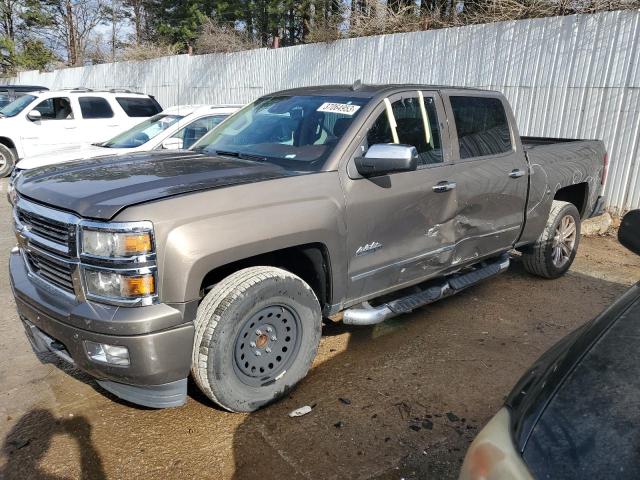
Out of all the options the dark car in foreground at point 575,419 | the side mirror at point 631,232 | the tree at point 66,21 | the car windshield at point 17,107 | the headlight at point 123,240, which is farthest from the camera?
the tree at point 66,21

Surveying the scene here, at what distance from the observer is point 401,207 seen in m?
3.50

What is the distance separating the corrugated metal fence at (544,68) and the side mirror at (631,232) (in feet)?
20.6

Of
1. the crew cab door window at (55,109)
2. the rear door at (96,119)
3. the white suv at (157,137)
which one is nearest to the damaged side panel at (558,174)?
the white suv at (157,137)

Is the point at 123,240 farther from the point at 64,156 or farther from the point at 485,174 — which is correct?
the point at 64,156

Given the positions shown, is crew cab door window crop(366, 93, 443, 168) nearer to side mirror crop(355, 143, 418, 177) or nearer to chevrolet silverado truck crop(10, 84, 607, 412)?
chevrolet silverado truck crop(10, 84, 607, 412)

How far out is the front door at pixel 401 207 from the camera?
3297 millimetres

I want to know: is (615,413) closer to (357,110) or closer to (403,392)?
(403,392)

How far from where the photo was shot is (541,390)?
157 centimetres

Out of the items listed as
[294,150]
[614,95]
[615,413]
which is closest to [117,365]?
[294,150]

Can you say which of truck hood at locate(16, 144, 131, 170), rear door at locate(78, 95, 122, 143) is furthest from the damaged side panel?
rear door at locate(78, 95, 122, 143)

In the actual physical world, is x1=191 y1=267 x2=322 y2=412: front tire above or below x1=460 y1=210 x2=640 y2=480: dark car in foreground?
below

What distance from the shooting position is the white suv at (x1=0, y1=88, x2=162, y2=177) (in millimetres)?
11031

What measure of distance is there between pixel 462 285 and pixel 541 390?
269 cm

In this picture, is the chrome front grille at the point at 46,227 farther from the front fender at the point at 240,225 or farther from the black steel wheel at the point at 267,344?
the black steel wheel at the point at 267,344
